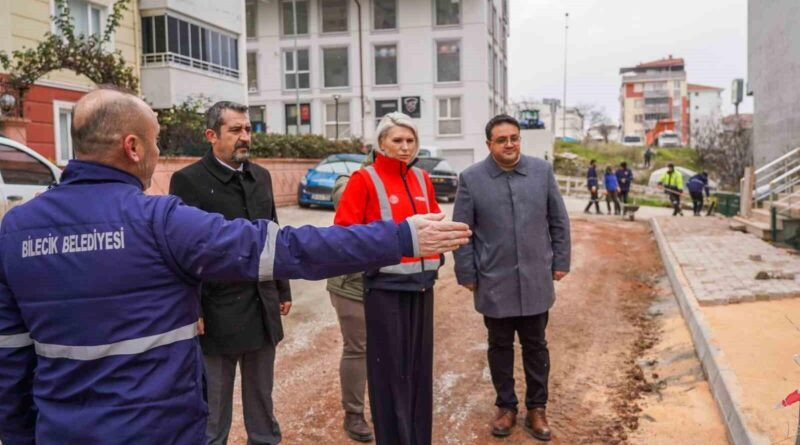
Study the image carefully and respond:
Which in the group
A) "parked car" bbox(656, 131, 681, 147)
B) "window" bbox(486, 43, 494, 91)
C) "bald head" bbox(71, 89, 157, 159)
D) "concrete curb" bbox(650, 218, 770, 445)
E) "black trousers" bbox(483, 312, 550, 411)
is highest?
→ "window" bbox(486, 43, 494, 91)

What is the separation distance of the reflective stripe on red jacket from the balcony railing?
18.5 meters

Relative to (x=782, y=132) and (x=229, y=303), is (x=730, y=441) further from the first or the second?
(x=782, y=132)

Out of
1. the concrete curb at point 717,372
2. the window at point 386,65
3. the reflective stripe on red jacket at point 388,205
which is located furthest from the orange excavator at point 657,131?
the reflective stripe on red jacket at point 388,205

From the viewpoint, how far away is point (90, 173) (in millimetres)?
2252

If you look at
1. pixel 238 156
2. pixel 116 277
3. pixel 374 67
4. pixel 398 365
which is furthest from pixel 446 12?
pixel 116 277

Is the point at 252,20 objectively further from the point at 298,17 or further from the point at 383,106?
the point at 383,106

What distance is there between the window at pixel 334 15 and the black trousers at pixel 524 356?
38361 mm

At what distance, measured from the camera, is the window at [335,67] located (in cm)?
4122

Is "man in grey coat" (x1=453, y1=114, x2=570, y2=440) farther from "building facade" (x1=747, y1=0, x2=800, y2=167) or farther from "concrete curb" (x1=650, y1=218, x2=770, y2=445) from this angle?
"building facade" (x1=747, y1=0, x2=800, y2=167)

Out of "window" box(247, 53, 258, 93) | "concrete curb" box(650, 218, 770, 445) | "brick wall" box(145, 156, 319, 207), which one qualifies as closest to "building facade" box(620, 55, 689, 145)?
"window" box(247, 53, 258, 93)

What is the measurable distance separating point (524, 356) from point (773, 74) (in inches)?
594

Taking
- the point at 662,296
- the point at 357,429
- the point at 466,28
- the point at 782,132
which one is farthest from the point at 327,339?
the point at 466,28

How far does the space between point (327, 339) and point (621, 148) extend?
59500 mm

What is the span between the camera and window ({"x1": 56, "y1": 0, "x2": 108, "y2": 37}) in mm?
17812
